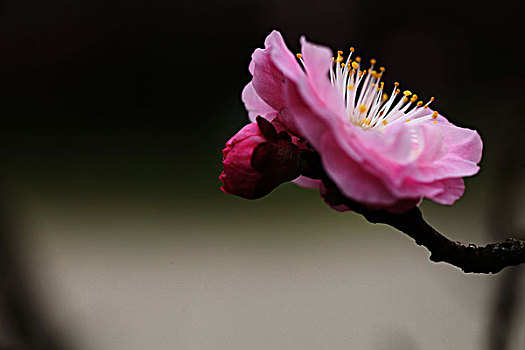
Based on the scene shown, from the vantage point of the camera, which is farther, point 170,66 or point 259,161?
point 170,66

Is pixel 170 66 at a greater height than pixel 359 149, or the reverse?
pixel 170 66

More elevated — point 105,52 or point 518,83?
point 105,52

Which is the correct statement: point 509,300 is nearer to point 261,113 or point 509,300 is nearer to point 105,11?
point 261,113

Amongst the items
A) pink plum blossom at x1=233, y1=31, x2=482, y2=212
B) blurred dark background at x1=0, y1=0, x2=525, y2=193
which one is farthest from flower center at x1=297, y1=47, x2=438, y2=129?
blurred dark background at x1=0, y1=0, x2=525, y2=193

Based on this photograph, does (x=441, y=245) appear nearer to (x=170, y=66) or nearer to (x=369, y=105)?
(x=369, y=105)

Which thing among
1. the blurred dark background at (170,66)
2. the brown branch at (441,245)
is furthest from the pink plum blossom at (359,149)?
the blurred dark background at (170,66)

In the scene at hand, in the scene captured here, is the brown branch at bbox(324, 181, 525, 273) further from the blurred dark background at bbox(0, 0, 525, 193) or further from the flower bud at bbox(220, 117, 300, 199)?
the blurred dark background at bbox(0, 0, 525, 193)

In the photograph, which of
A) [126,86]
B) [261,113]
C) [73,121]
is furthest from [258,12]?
[261,113]

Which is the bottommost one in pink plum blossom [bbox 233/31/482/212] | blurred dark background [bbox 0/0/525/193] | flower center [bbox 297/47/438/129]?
pink plum blossom [bbox 233/31/482/212]

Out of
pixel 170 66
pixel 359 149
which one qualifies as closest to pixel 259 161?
pixel 359 149
